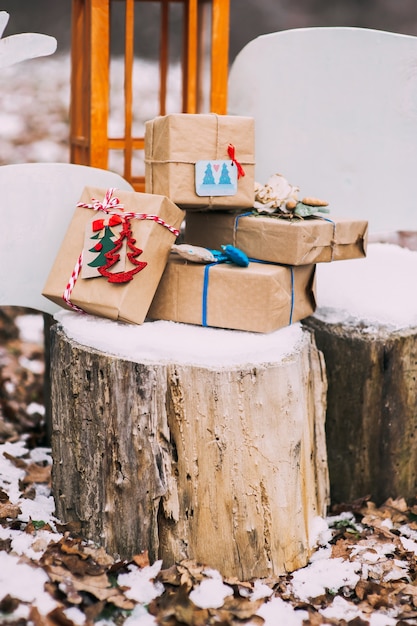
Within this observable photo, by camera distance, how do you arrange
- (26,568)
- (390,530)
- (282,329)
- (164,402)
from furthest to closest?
(390,530) < (282,329) < (164,402) < (26,568)

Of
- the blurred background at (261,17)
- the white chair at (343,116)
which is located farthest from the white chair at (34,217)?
the blurred background at (261,17)

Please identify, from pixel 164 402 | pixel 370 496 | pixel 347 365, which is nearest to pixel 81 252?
pixel 164 402

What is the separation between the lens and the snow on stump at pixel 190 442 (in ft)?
7.75

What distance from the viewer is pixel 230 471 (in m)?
2.38

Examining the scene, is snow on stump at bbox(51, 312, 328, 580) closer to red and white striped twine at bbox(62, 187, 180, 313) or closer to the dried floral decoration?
red and white striped twine at bbox(62, 187, 180, 313)

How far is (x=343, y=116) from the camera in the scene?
3.31 m

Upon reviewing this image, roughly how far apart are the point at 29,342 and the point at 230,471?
9.78ft

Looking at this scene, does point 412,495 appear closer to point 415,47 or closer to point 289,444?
point 289,444

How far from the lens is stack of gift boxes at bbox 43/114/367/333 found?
2553mm

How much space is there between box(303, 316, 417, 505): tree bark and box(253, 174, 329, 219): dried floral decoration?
51 centimetres

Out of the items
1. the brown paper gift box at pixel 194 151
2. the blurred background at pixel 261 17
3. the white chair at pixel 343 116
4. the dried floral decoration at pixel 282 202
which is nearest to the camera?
the brown paper gift box at pixel 194 151

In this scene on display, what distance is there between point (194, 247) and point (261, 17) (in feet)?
18.6

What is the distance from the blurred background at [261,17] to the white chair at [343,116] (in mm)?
3754

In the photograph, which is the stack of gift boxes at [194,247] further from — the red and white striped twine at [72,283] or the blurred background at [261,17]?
the blurred background at [261,17]
